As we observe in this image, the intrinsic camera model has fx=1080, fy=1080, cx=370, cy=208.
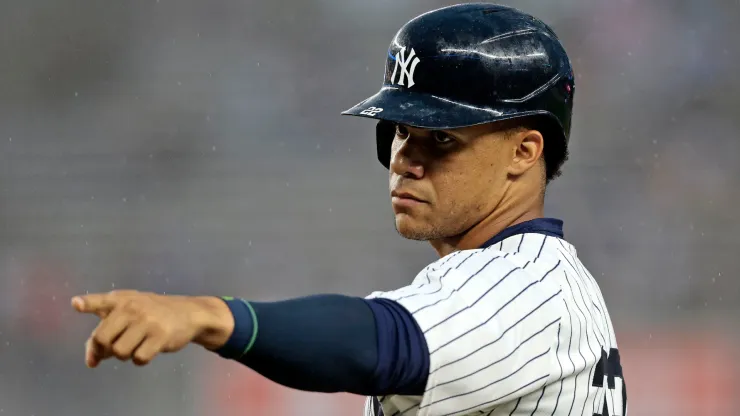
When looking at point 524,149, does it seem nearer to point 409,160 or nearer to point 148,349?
point 409,160

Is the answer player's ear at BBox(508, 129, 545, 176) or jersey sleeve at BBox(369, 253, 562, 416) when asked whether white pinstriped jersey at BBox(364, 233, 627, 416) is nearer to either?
jersey sleeve at BBox(369, 253, 562, 416)

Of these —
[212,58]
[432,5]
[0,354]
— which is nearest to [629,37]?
[432,5]

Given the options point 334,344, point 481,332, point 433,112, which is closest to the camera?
point 334,344

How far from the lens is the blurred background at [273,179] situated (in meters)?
7.43

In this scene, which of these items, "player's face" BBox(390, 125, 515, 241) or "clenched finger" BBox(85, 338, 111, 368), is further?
"player's face" BBox(390, 125, 515, 241)

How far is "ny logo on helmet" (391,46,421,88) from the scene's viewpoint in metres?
2.08

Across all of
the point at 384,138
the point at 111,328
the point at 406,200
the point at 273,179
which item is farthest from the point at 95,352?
the point at 273,179

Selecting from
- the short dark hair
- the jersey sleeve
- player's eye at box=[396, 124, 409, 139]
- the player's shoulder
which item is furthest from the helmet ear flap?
the jersey sleeve

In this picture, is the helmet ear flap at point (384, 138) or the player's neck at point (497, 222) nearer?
the player's neck at point (497, 222)

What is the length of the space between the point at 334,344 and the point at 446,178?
605 mm

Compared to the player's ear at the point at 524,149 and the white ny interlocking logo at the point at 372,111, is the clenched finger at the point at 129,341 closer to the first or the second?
the white ny interlocking logo at the point at 372,111

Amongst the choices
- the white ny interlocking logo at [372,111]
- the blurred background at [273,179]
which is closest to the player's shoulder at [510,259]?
the white ny interlocking logo at [372,111]

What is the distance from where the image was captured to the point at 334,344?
1525 millimetres

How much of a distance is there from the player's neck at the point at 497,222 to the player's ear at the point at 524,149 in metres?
0.06
